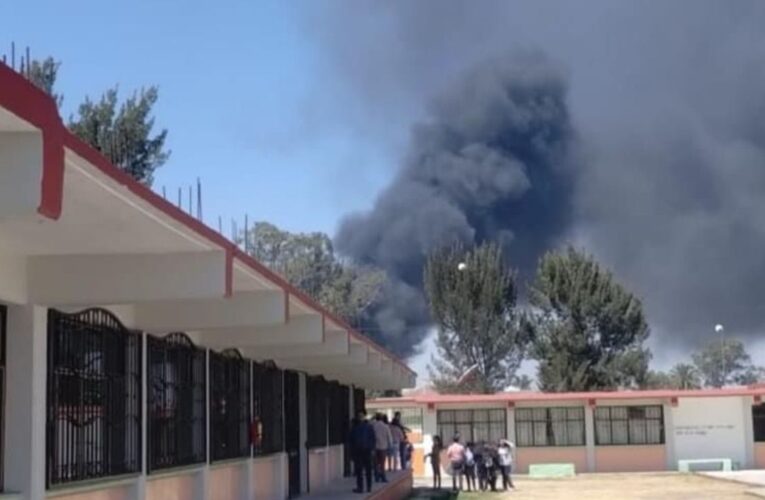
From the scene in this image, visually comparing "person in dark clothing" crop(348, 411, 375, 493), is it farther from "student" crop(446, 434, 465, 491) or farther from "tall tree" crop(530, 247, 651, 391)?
"tall tree" crop(530, 247, 651, 391)

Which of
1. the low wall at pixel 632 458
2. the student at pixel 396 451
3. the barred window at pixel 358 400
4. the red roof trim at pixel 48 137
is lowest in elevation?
the low wall at pixel 632 458

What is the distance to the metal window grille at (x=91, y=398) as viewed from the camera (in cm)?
1076

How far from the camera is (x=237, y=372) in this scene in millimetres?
18141

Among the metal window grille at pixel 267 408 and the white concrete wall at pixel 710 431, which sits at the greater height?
the metal window grille at pixel 267 408

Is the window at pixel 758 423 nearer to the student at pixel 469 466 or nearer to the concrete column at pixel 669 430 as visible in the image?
the concrete column at pixel 669 430

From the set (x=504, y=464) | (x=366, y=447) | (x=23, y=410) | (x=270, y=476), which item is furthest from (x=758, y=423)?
(x=23, y=410)

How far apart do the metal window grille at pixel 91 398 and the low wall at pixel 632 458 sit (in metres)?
32.7

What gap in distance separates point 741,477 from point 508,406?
875 centimetres

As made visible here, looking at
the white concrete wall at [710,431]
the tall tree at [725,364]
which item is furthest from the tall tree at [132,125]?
the tall tree at [725,364]

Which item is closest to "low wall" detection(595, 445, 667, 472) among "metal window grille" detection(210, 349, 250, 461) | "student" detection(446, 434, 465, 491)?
"student" detection(446, 434, 465, 491)

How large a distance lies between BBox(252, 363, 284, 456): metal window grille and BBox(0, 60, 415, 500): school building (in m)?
0.77

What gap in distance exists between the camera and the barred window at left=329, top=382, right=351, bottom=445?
28734 mm

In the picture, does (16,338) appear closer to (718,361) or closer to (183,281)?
(183,281)

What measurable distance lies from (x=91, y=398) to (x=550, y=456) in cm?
3394
